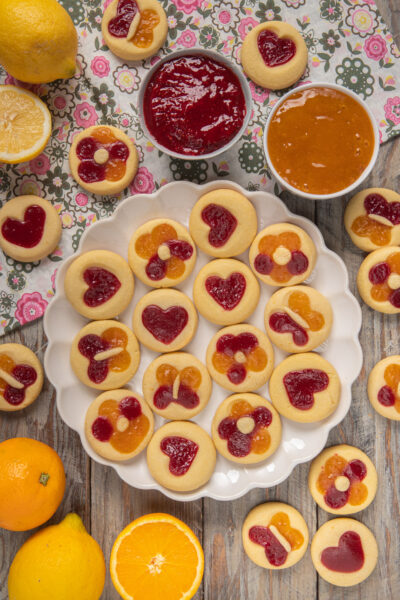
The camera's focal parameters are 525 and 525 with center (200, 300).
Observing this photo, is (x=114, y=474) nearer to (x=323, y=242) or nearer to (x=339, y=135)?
(x=323, y=242)

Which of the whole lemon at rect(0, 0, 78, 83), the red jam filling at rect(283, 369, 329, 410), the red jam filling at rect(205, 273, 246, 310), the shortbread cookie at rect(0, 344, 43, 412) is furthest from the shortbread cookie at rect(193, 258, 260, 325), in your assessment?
the whole lemon at rect(0, 0, 78, 83)

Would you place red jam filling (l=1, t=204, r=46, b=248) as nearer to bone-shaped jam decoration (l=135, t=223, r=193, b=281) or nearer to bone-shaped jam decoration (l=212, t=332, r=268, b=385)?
bone-shaped jam decoration (l=135, t=223, r=193, b=281)

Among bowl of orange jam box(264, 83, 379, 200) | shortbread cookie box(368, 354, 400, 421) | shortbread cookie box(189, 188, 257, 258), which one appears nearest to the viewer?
bowl of orange jam box(264, 83, 379, 200)

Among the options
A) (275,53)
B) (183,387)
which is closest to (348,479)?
(183,387)

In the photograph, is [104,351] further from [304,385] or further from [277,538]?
[277,538]

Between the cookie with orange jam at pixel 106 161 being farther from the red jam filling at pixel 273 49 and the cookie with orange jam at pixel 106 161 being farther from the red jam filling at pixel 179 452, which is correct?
the red jam filling at pixel 179 452

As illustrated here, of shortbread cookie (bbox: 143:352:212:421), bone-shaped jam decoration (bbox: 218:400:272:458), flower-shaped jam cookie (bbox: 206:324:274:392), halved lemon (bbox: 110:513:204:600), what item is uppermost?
flower-shaped jam cookie (bbox: 206:324:274:392)

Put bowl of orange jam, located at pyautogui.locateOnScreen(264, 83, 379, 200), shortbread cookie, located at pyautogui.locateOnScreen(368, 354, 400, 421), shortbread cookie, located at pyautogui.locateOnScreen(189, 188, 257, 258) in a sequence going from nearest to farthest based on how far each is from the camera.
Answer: bowl of orange jam, located at pyautogui.locateOnScreen(264, 83, 379, 200) < shortbread cookie, located at pyautogui.locateOnScreen(189, 188, 257, 258) < shortbread cookie, located at pyautogui.locateOnScreen(368, 354, 400, 421)

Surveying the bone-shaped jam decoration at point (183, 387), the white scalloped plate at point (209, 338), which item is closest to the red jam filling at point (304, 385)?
the white scalloped plate at point (209, 338)
